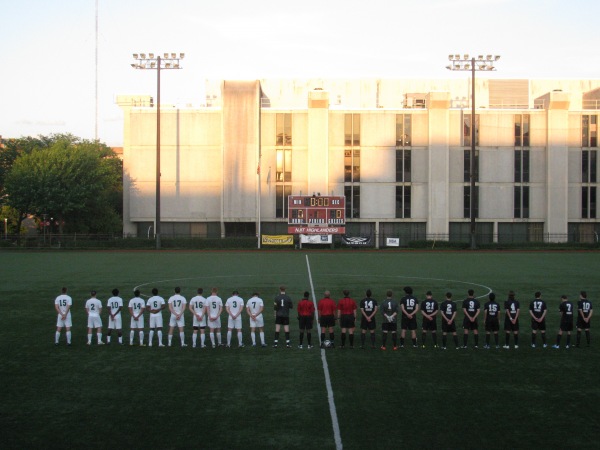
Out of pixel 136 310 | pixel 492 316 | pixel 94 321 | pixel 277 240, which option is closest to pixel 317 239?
pixel 277 240

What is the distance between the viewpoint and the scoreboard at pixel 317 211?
185 ft

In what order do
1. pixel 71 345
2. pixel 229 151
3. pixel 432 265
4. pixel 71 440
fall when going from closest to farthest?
pixel 71 440, pixel 71 345, pixel 432 265, pixel 229 151

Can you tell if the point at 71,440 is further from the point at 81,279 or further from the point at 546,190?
the point at 546,190

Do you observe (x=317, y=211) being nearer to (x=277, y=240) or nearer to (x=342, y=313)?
(x=277, y=240)

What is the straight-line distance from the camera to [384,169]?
2704 inches

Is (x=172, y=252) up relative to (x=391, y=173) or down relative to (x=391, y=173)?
down

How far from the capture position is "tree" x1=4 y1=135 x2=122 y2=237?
212 ft

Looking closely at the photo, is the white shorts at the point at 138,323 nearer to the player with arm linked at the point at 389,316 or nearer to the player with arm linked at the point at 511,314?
the player with arm linked at the point at 389,316

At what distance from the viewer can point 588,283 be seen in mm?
32625

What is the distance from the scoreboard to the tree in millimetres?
23111

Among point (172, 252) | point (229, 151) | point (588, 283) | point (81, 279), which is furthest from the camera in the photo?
point (229, 151)

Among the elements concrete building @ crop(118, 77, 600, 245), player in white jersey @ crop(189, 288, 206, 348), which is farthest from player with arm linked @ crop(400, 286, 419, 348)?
concrete building @ crop(118, 77, 600, 245)

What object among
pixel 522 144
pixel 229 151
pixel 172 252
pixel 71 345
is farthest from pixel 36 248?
pixel 522 144

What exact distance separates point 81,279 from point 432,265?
2237cm
